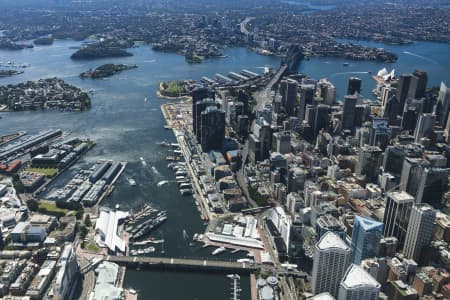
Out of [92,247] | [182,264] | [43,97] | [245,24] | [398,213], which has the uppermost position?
[245,24]

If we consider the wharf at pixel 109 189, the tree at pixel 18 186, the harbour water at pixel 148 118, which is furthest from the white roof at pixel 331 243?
the tree at pixel 18 186

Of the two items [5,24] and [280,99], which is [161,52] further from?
[5,24]

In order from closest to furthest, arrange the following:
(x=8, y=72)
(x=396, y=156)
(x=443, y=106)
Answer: (x=396, y=156), (x=443, y=106), (x=8, y=72)

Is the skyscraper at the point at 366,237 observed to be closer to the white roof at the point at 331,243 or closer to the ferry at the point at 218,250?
the white roof at the point at 331,243

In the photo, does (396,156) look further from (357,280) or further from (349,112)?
(357,280)

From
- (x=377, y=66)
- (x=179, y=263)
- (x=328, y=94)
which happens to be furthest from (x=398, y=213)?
(x=377, y=66)

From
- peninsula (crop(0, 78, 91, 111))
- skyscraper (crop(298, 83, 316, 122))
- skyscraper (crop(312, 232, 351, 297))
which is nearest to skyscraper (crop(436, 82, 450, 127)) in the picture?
skyscraper (crop(298, 83, 316, 122))

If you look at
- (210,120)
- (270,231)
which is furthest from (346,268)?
(210,120)
